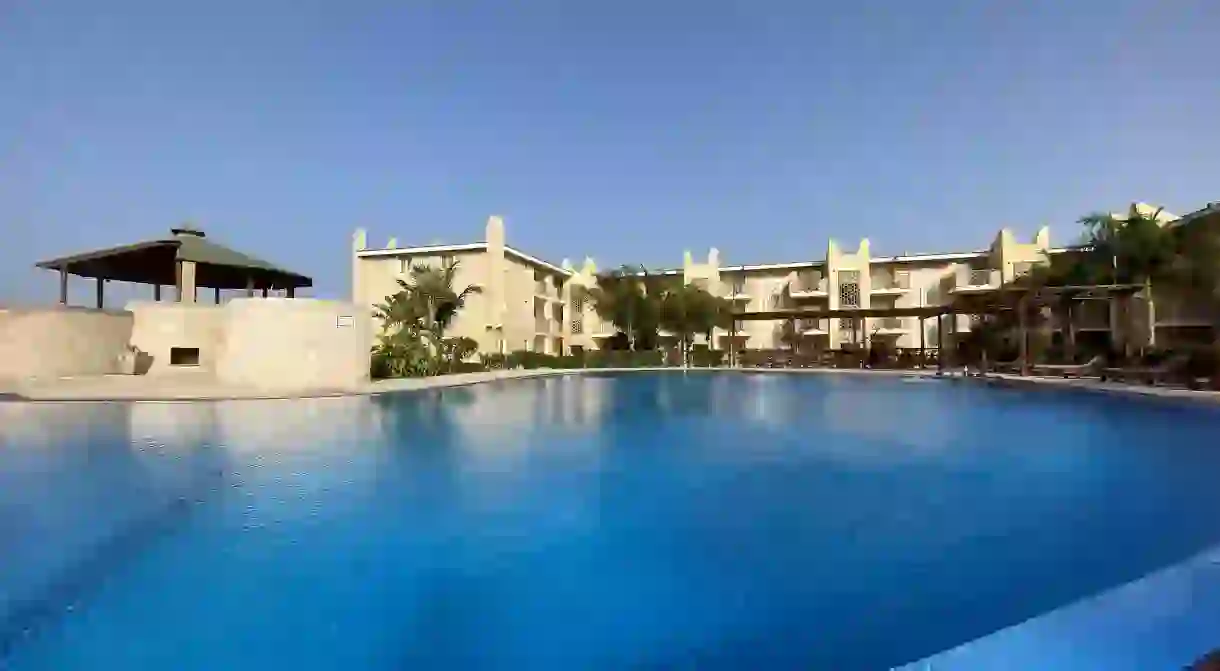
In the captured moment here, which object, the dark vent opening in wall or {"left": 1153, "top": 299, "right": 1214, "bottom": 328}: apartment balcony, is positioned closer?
the dark vent opening in wall

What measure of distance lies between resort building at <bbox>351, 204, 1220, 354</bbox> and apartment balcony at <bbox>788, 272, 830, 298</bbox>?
60 millimetres

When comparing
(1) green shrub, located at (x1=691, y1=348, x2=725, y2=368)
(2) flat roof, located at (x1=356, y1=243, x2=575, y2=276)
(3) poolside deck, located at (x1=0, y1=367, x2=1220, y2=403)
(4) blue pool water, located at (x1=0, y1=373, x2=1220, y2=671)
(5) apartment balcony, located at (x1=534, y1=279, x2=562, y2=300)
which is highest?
(2) flat roof, located at (x1=356, y1=243, x2=575, y2=276)

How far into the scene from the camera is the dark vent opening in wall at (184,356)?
23766mm

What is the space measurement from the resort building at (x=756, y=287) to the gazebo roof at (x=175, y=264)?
9.53 m

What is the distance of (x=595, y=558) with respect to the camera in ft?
16.9

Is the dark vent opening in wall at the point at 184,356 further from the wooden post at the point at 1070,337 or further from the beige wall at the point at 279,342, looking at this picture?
the wooden post at the point at 1070,337

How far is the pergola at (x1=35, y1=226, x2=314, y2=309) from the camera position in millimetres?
23531

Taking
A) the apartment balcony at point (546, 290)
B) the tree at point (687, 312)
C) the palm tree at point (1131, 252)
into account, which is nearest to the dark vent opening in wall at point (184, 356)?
the apartment balcony at point (546, 290)

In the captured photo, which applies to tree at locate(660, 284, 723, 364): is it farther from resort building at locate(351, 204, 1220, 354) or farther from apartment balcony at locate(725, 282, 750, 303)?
apartment balcony at locate(725, 282, 750, 303)

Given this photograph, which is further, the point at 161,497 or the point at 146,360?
the point at 146,360

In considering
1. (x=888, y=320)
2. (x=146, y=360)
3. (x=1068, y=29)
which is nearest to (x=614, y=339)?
(x=888, y=320)

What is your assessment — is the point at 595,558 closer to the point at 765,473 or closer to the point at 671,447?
the point at 765,473

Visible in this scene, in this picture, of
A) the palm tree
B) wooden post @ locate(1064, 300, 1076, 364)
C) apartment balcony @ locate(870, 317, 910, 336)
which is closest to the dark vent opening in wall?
wooden post @ locate(1064, 300, 1076, 364)

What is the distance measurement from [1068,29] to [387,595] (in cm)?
1472
